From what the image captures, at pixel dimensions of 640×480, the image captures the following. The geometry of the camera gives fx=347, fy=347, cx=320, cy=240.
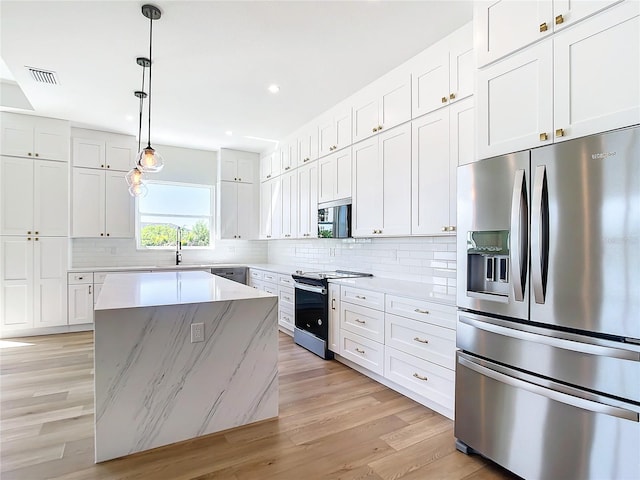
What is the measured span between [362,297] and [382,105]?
6.16 feet

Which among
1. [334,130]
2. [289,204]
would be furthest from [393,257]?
[289,204]

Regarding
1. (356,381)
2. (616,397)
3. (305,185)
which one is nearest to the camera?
(616,397)

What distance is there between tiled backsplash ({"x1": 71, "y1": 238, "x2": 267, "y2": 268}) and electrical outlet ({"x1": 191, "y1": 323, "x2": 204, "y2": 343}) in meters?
4.03

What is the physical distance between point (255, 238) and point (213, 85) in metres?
3.14

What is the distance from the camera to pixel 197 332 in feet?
7.20

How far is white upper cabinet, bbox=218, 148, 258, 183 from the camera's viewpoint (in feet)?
19.8

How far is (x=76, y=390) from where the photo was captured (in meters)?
2.93

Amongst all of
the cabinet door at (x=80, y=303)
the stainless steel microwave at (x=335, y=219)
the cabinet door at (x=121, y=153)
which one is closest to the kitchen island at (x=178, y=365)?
the stainless steel microwave at (x=335, y=219)

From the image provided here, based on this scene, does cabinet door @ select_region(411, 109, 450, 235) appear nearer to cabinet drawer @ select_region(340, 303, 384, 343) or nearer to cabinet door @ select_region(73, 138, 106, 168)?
cabinet drawer @ select_region(340, 303, 384, 343)

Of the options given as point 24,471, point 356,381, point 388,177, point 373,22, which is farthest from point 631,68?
point 24,471

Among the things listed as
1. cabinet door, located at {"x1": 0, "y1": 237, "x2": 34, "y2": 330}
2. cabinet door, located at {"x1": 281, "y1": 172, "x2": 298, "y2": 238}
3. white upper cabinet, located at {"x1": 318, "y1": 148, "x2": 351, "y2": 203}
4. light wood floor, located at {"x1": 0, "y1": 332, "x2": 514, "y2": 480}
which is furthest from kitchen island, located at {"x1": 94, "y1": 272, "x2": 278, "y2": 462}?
cabinet door, located at {"x1": 0, "y1": 237, "x2": 34, "y2": 330}

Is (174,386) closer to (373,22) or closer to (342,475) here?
(342,475)

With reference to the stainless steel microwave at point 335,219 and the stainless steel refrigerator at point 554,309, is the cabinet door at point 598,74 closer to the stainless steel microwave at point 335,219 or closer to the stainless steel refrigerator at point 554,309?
the stainless steel refrigerator at point 554,309

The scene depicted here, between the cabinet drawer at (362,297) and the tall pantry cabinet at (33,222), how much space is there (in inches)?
156
